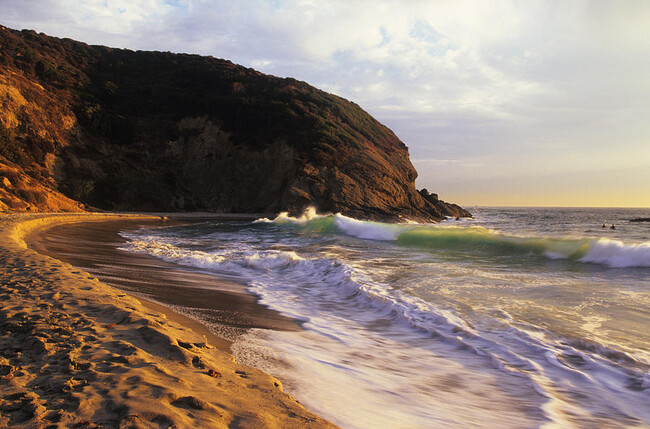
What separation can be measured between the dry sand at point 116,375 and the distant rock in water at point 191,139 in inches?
1582

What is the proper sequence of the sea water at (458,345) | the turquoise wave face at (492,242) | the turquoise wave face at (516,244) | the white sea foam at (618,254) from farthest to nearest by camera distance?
1. the turquoise wave face at (492,242)
2. the turquoise wave face at (516,244)
3. the white sea foam at (618,254)
4. the sea water at (458,345)

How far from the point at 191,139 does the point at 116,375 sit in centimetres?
5815

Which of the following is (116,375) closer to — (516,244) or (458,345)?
(458,345)

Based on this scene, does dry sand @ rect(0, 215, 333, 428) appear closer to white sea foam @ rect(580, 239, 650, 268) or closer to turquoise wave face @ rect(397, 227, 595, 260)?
white sea foam @ rect(580, 239, 650, 268)

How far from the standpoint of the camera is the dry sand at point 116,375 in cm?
199

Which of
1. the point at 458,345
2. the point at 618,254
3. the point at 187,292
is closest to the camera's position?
the point at 458,345

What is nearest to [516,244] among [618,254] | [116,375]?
[618,254]

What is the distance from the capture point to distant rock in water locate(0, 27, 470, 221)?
144 feet

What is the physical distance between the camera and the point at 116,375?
2.46m

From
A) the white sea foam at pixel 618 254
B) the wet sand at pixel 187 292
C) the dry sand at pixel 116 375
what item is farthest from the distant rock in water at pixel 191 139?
the dry sand at pixel 116 375

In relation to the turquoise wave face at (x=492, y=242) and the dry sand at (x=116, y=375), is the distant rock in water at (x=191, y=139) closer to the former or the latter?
the turquoise wave face at (x=492, y=242)

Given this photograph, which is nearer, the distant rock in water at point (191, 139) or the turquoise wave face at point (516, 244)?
the turquoise wave face at point (516, 244)

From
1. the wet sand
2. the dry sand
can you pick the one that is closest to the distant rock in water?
the wet sand

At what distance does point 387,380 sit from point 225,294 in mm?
4134
